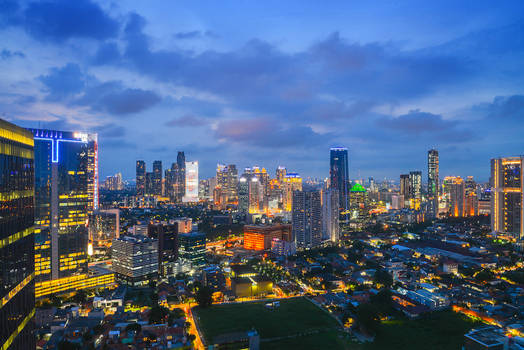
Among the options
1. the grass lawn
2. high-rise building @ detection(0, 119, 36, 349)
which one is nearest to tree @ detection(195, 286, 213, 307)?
the grass lawn

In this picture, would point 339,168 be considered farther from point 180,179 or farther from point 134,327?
point 134,327

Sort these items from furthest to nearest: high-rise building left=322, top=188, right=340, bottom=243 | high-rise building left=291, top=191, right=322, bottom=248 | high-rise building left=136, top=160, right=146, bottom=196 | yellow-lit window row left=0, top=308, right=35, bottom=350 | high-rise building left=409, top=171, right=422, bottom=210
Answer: high-rise building left=136, top=160, right=146, bottom=196 < high-rise building left=409, top=171, right=422, bottom=210 < high-rise building left=322, top=188, right=340, bottom=243 < high-rise building left=291, top=191, right=322, bottom=248 < yellow-lit window row left=0, top=308, right=35, bottom=350

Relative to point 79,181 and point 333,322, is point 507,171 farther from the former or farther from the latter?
point 79,181

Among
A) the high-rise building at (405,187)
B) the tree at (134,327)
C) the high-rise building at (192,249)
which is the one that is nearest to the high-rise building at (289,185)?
the high-rise building at (405,187)

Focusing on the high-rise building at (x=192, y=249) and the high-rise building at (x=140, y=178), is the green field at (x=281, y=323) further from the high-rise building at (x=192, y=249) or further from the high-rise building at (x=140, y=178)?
the high-rise building at (x=140, y=178)

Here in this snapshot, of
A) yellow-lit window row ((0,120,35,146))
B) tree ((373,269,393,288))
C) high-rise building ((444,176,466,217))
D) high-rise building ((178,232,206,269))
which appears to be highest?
yellow-lit window row ((0,120,35,146))

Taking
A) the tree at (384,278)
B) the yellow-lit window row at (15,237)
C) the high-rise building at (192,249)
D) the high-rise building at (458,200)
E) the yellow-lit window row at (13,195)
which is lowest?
the tree at (384,278)

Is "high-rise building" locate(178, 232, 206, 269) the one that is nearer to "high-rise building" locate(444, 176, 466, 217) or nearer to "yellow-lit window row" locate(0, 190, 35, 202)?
"yellow-lit window row" locate(0, 190, 35, 202)
